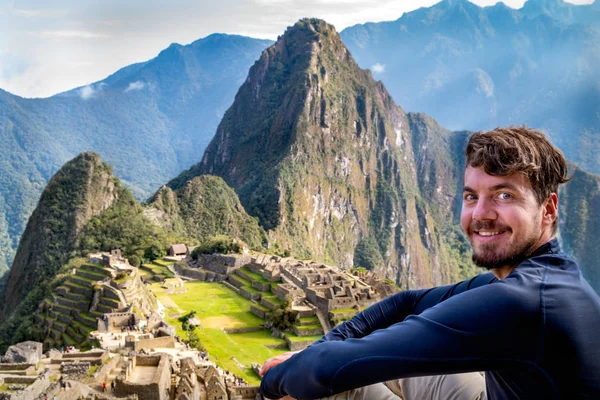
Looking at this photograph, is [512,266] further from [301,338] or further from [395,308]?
[301,338]

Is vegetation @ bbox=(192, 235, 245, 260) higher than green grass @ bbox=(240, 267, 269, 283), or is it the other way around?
vegetation @ bbox=(192, 235, 245, 260)

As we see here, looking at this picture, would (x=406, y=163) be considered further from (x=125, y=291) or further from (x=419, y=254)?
(x=125, y=291)

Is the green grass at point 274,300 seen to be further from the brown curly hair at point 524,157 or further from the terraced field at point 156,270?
the brown curly hair at point 524,157

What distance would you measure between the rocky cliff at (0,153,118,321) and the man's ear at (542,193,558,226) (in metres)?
51.5

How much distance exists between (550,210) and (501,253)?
32cm

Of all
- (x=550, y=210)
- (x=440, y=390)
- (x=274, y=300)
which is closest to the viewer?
(x=550, y=210)

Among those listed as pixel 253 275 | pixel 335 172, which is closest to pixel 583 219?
pixel 335 172

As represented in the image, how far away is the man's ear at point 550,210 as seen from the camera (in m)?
2.47

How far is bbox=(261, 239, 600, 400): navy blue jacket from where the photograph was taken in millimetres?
1989

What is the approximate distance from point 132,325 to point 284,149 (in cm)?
7486

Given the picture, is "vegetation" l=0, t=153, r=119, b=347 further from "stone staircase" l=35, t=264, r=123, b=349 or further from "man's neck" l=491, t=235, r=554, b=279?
"man's neck" l=491, t=235, r=554, b=279

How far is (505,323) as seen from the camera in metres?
1.98

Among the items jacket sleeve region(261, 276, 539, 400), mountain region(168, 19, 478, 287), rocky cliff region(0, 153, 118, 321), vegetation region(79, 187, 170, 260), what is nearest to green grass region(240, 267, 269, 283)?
vegetation region(79, 187, 170, 260)

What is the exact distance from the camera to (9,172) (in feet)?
393
